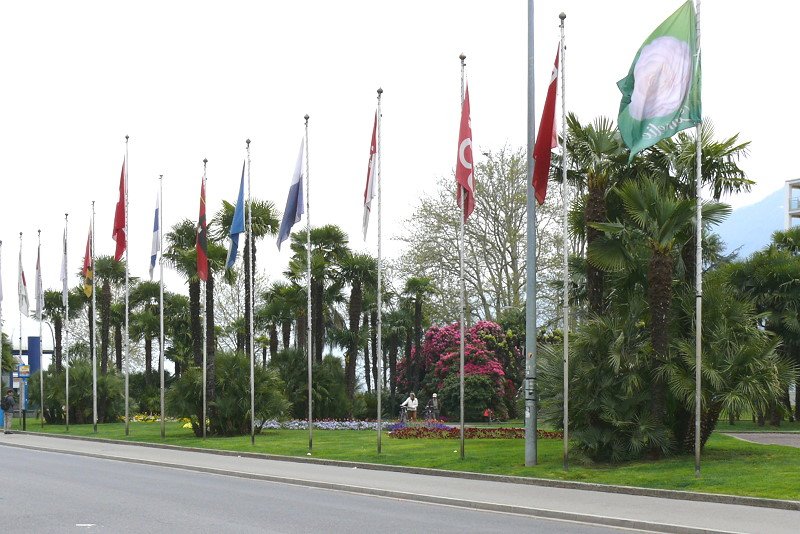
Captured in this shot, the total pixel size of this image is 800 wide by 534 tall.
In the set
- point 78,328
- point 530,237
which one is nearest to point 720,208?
point 530,237

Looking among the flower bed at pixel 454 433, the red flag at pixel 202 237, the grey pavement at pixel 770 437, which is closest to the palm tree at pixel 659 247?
the grey pavement at pixel 770 437

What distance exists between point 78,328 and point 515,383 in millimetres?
43688

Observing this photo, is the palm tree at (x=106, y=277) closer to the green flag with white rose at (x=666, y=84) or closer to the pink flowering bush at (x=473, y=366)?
the pink flowering bush at (x=473, y=366)

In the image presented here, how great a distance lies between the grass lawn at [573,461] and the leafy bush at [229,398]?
57.5 inches

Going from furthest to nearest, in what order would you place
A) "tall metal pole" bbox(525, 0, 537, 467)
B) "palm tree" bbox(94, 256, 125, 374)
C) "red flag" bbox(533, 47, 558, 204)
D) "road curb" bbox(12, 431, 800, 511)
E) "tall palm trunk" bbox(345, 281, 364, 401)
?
1. "palm tree" bbox(94, 256, 125, 374)
2. "tall palm trunk" bbox(345, 281, 364, 401)
3. "tall metal pole" bbox(525, 0, 537, 467)
4. "red flag" bbox(533, 47, 558, 204)
5. "road curb" bbox(12, 431, 800, 511)

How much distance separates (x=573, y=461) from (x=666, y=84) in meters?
8.02

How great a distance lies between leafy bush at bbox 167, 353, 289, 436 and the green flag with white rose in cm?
2142

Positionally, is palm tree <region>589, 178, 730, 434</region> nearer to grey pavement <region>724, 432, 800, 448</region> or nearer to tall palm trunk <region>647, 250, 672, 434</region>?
tall palm trunk <region>647, 250, 672, 434</region>

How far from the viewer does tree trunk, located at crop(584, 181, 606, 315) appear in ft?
80.6

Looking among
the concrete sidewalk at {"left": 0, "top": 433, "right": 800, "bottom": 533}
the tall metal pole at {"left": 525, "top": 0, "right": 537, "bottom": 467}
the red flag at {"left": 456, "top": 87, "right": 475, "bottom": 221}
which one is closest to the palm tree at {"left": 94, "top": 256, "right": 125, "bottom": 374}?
the concrete sidewalk at {"left": 0, "top": 433, "right": 800, "bottom": 533}

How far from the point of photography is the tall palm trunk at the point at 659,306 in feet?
69.8

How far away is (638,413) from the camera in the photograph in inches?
858

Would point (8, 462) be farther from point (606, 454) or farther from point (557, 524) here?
point (557, 524)

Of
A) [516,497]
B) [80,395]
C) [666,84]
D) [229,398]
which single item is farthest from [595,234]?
[80,395]
